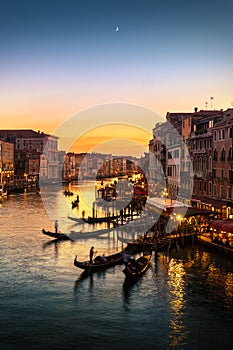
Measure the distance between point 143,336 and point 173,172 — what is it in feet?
84.9

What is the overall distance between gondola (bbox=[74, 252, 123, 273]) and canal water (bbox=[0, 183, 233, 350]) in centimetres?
29

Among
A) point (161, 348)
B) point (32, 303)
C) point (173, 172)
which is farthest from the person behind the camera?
point (173, 172)

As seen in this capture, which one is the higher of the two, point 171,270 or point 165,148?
point 165,148

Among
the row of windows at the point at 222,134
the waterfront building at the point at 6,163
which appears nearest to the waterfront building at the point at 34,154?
the waterfront building at the point at 6,163

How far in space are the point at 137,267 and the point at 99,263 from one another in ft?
5.22

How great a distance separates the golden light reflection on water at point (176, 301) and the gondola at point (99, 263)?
2.10 m

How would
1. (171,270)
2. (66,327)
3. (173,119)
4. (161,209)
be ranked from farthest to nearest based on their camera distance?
(173,119) → (161,209) → (171,270) → (66,327)

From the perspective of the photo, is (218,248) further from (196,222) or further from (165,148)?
(165,148)

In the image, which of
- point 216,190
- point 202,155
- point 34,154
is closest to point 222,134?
point 216,190

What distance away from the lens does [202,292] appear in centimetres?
1464

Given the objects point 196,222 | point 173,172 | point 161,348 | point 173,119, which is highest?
A: point 173,119

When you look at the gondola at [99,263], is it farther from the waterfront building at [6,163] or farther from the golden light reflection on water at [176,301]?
the waterfront building at [6,163]

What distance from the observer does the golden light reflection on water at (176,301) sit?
11531mm

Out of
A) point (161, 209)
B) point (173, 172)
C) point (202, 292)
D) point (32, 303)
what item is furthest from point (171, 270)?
point (173, 172)
